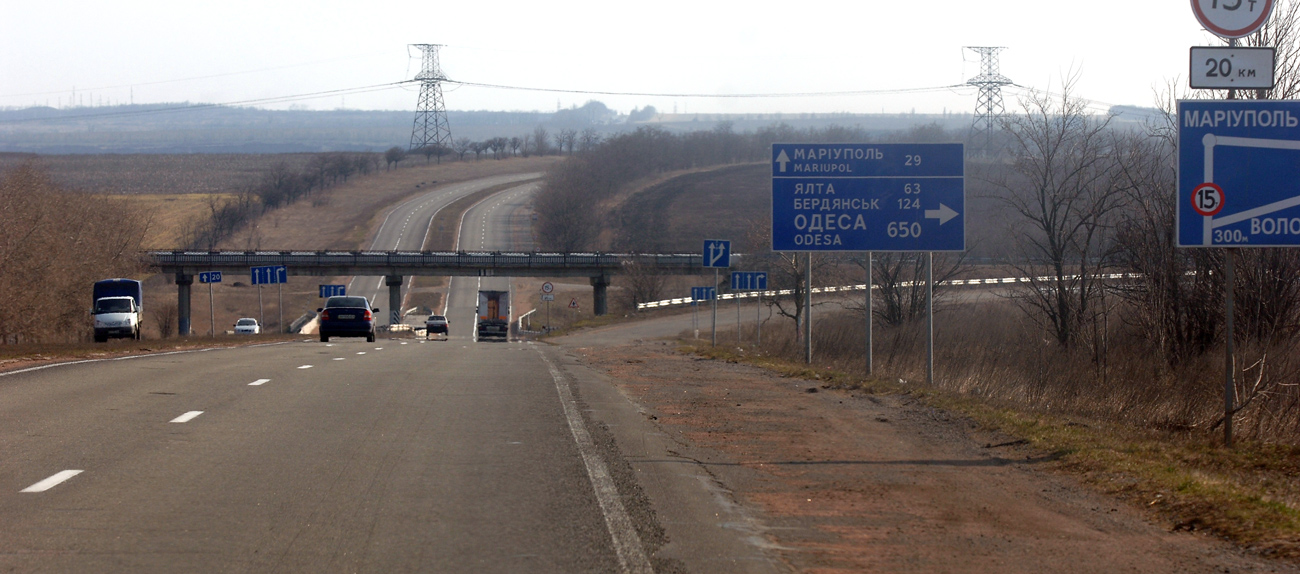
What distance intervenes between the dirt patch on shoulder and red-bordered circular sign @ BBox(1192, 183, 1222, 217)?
119 inches

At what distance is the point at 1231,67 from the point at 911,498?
600 cm

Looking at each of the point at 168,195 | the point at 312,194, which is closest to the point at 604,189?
the point at 312,194

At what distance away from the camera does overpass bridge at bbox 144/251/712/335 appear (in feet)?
275

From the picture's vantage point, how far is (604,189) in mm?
135125

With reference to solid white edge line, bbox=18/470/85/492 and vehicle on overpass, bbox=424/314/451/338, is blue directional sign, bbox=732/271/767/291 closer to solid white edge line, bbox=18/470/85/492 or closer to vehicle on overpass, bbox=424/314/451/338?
vehicle on overpass, bbox=424/314/451/338

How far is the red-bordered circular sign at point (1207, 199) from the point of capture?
34.6ft

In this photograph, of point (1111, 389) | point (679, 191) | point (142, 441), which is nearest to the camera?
point (142, 441)

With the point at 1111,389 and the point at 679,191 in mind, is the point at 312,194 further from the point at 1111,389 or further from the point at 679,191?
the point at 1111,389

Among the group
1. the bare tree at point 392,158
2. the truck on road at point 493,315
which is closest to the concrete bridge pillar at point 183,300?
the truck on road at point 493,315

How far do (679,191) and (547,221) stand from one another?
18.5 m

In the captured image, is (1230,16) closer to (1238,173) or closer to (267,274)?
(1238,173)

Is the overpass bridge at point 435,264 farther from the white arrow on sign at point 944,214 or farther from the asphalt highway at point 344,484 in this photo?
the asphalt highway at point 344,484

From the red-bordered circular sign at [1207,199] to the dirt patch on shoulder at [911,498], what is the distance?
301 centimetres

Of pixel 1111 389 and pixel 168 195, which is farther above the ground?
pixel 168 195
